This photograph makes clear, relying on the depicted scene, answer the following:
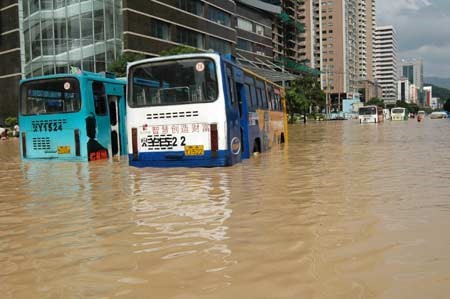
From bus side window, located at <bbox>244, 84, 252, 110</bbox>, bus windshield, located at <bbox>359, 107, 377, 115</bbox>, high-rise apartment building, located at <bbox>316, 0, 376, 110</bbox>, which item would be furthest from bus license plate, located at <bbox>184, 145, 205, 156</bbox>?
high-rise apartment building, located at <bbox>316, 0, 376, 110</bbox>

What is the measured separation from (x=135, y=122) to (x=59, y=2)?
3758 cm

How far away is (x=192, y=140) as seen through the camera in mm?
11711

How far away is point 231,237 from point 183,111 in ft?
22.0

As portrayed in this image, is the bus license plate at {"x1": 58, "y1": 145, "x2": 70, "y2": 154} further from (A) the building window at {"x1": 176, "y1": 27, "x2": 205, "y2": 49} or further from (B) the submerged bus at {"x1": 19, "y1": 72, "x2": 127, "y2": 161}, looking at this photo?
(A) the building window at {"x1": 176, "y1": 27, "x2": 205, "y2": 49}

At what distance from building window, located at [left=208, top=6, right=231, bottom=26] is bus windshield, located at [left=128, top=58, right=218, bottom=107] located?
176 feet

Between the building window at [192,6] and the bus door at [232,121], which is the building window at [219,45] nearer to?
the building window at [192,6]

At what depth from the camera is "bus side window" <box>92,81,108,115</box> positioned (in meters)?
14.8

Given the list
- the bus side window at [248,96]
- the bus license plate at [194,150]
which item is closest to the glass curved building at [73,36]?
the bus side window at [248,96]

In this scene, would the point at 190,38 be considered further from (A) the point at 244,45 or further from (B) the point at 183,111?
(B) the point at 183,111

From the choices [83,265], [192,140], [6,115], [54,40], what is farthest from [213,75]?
[6,115]

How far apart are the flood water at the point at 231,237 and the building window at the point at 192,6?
4892cm

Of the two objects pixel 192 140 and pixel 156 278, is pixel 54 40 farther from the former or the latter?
pixel 156 278

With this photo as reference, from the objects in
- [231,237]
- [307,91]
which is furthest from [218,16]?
[231,237]

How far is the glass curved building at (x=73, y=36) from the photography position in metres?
45.3
